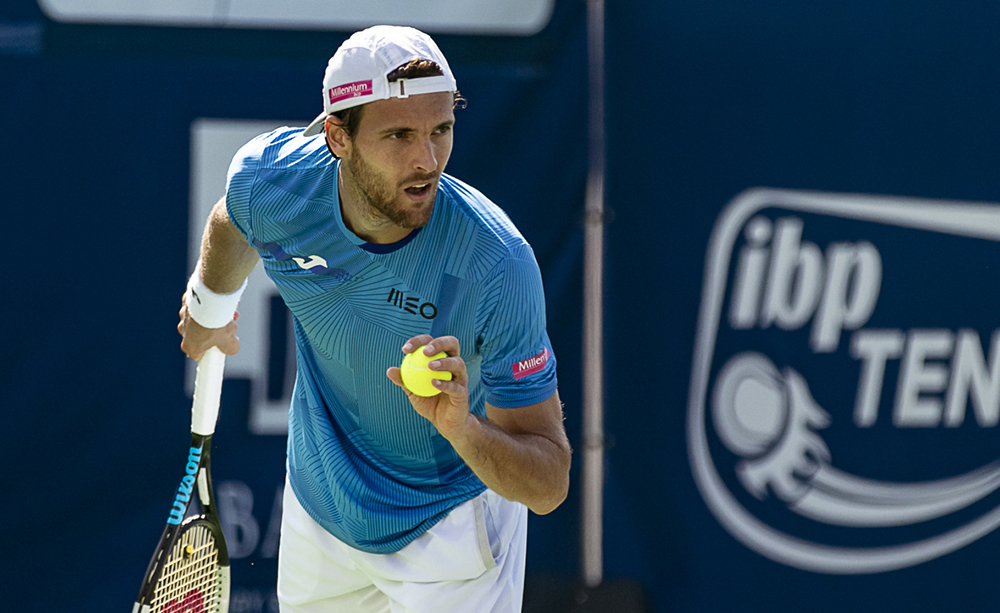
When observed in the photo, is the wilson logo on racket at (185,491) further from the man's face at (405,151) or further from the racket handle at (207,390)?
the man's face at (405,151)

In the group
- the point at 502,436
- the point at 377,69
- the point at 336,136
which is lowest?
the point at 502,436

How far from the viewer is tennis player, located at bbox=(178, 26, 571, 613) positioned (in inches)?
81.3

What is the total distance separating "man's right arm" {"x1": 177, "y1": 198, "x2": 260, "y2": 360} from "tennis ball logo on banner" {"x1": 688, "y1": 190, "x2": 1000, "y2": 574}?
1.68 m

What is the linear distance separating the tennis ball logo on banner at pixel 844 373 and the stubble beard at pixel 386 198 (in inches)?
71.5

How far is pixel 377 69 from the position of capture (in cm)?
206

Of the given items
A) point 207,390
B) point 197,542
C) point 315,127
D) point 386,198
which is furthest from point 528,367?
point 197,542

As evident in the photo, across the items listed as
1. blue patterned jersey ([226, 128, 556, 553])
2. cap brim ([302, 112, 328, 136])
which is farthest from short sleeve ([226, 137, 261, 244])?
cap brim ([302, 112, 328, 136])

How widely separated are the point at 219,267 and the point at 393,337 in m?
0.60

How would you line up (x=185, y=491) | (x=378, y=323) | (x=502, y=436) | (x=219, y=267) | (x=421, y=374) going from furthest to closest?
(x=185, y=491), (x=219, y=267), (x=378, y=323), (x=502, y=436), (x=421, y=374)

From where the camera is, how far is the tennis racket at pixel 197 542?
2695 mm

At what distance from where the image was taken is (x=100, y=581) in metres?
3.67

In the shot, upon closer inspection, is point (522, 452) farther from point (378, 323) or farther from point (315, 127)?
point (315, 127)

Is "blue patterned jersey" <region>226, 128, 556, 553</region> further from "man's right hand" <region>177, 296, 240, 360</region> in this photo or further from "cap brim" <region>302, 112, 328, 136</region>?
"man's right hand" <region>177, 296, 240, 360</region>

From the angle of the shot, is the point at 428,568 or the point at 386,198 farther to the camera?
the point at 428,568
